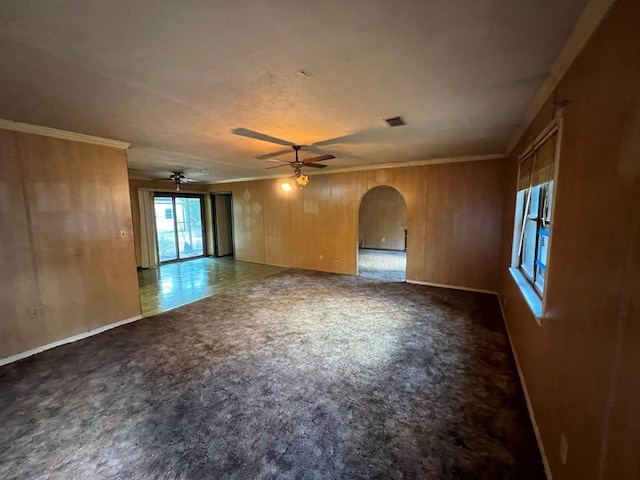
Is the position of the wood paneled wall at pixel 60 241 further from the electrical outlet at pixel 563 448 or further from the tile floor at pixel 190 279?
the electrical outlet at pixel 563 448

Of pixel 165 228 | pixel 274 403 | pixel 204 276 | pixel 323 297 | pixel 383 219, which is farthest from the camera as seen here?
pixel 383 219

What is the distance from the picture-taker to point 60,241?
10.5ft

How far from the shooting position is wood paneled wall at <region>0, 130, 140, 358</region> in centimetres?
287

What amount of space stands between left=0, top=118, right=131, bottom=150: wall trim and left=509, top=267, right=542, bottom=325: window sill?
4.96m

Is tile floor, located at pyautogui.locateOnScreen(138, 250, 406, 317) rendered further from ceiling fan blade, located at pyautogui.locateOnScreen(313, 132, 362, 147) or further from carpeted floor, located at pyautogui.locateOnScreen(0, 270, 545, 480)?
ceiling fan blade, located at pyautogui.locateOnScreen(313, 132, 362, 147)

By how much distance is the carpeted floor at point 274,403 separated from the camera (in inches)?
65.2

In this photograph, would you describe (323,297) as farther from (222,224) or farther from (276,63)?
(222,224)

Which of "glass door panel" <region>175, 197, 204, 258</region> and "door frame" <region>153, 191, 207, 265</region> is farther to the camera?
"glass door panel" <region>175, 197, 204, 258</region>

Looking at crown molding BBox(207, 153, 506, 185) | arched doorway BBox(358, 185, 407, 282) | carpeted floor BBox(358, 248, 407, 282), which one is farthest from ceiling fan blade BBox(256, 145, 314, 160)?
arched doorway BBox(358, 185, 407, 282)

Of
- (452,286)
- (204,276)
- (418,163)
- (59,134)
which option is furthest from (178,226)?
(452,286)

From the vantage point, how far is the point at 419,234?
5.49 m

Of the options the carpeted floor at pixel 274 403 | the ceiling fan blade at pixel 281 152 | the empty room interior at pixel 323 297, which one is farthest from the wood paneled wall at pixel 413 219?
the ceiling fan blade at pixel 281 152

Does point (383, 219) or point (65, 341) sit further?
point (383, 219)

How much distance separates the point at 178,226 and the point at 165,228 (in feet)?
1.26
